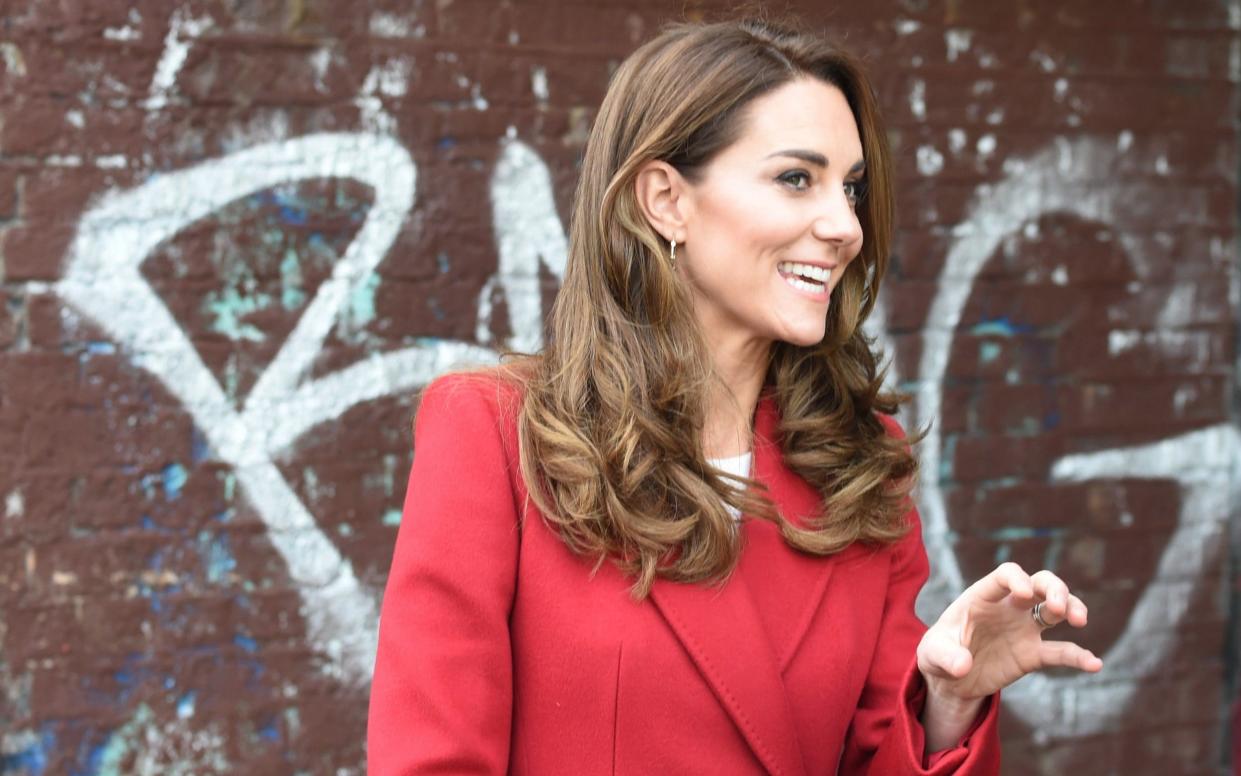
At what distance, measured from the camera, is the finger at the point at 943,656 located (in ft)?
5.50

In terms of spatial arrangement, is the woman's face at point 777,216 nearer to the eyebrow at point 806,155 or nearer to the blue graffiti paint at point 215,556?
the eyebrow at point 806,155

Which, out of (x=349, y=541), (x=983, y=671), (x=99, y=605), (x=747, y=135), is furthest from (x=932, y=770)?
(x=99, y=605)

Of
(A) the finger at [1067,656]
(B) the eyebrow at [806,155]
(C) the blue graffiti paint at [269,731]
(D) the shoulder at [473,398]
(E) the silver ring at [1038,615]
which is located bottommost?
(C) the blue graffiti paint at [269,731]

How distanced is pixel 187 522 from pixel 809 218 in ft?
5.23

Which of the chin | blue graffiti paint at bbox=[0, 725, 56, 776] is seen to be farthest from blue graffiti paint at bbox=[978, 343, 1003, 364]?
blue graffiti paint at bbox=[0, 725, 56, 776]

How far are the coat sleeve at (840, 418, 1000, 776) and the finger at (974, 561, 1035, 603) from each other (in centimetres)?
17

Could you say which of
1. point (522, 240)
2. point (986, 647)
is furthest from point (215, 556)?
point (986, 647)

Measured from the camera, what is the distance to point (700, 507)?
1848mm

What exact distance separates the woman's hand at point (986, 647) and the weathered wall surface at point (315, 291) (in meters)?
1.51

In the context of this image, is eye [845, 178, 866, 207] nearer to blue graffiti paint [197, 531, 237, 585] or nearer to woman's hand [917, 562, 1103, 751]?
woman's hand [917, 562, 1103, 751]

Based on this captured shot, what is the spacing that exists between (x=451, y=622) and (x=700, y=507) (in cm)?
37

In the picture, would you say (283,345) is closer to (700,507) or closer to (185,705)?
(185,705)

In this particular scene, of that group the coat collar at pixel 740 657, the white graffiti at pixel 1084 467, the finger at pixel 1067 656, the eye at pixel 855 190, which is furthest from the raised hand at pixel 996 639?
the white graffiti at pixel 1084 467

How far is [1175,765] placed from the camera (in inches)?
145
